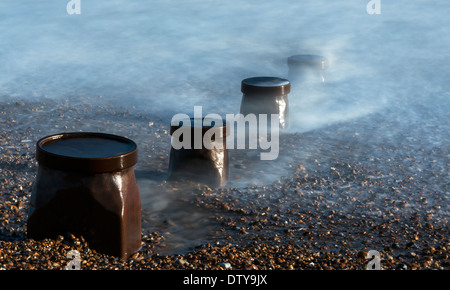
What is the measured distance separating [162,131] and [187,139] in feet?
8.68

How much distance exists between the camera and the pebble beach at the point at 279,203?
16.4 feet

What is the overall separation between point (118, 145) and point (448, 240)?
10.2 ft

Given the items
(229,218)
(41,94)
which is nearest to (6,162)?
(229,218)

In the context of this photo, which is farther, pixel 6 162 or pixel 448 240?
pixel 6 162

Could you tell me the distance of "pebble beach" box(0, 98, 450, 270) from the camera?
4984 millimetres

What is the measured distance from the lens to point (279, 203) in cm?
669

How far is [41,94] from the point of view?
1198cm

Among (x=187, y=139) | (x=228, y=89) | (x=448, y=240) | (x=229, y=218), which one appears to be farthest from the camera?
(x=228, y=89)

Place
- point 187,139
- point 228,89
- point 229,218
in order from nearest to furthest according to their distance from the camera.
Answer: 1. point 229,218
2. point 187,139
3. point 228,89

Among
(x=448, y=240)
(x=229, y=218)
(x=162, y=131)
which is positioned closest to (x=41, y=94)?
(x=162, y=131)

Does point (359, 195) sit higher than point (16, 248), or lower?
lower

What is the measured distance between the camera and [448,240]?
580cm

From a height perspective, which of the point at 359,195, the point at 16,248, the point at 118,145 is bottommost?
the point at 359,195
